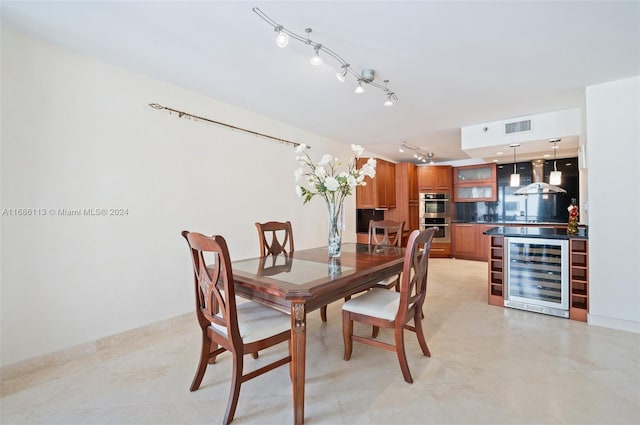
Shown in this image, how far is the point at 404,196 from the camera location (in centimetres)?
625

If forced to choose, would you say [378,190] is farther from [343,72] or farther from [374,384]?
[374,384]

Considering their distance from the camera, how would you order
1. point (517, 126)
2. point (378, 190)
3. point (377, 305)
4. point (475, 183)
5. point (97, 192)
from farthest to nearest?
point (475, 183) → point (378, 190) → point (517, 126) → point (97, 192) → point (377, 305)

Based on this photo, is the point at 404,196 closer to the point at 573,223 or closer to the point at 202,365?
the point at 573,223

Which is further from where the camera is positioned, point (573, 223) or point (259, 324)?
point (573, 223)

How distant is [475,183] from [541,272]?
362 cm

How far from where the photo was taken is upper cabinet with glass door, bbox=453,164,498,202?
6242mm

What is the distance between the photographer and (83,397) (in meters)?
1.76

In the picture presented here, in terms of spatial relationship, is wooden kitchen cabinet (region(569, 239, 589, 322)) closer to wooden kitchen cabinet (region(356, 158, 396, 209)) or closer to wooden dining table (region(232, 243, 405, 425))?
wooden dining table (region(232, 243, 405, 425))

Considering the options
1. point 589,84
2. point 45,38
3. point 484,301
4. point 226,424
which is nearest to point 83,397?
point 226,424

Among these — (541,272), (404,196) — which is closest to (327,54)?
(541,272)

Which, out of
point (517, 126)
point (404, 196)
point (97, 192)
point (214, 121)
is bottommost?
point (97, 192)

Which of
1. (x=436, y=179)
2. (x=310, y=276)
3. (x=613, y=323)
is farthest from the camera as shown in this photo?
(x=436, y=179)

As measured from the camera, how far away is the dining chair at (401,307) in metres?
1.85

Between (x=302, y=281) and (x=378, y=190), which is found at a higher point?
(x=378, y=190)
